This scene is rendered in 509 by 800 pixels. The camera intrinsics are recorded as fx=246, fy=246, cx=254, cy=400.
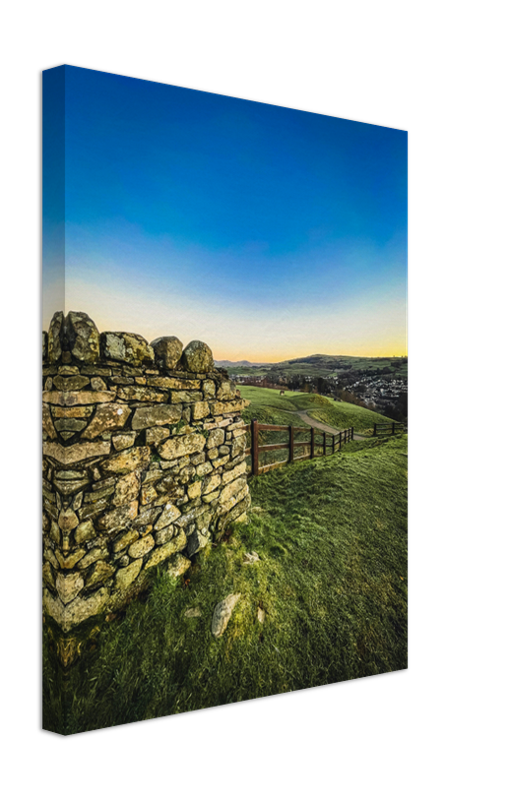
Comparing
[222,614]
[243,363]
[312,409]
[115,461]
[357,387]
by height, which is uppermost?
[243,363]

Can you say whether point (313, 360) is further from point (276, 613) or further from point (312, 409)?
point (276, 613)

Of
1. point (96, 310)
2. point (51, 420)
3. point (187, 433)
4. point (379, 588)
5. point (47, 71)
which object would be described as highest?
point (47, 71)

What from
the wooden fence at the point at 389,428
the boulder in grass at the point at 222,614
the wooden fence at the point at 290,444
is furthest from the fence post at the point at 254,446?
the wooden fence at the point at 389,428

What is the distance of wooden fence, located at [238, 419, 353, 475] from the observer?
335 centimetres

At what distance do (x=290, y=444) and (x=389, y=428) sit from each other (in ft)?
4.60

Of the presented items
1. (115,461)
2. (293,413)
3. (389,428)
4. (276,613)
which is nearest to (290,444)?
(293,413)

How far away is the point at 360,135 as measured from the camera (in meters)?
2.94

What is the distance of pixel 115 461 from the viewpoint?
2033 millimetres

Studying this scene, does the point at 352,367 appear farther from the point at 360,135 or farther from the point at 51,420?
the point at 51,420

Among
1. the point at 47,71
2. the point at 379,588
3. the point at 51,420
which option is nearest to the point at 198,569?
the point at 51,420

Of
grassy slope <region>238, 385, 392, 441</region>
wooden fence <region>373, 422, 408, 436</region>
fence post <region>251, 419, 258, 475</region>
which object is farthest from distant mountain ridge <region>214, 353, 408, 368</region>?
wooden fence <region>373, 422, 408, 436</region>

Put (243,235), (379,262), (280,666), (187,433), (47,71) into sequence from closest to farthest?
(47,71), (280,666), (187,433), (243,235), (379,262)

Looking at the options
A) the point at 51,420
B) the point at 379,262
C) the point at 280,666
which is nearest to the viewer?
the point at 51,420

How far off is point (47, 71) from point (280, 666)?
5610 millimetres
